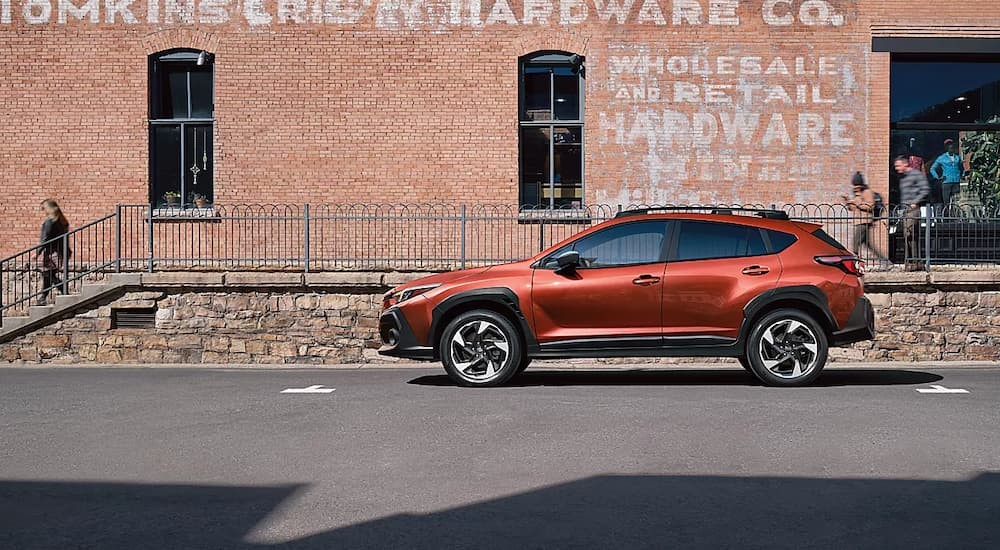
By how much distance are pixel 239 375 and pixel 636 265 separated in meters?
5.12

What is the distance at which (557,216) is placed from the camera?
19.1m

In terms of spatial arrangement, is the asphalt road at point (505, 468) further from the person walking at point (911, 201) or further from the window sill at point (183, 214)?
the window sill at point (183, 214)

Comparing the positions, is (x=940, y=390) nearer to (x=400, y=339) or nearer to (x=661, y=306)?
(x=661, y=306)

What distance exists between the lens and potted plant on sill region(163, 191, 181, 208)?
19.4 metres

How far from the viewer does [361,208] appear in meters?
18.9

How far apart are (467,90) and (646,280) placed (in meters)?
8.58

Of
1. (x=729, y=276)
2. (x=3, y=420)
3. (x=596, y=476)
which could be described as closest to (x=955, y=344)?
(x=729, y=276)

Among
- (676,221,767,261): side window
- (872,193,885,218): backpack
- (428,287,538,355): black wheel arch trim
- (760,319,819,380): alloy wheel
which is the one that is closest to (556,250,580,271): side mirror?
(428,287,538,355): black wheel arch trim

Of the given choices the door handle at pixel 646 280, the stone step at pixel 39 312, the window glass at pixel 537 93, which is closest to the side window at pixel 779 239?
the door handle at pixel 646 280

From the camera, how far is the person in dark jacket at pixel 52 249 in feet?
56.4

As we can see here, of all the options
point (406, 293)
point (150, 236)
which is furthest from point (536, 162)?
point (406, 293)

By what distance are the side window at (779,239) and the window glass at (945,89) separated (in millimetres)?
9317

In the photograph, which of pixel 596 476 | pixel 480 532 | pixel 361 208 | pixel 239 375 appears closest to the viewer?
pixel 480 532

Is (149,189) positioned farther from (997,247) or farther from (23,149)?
(997,247)
